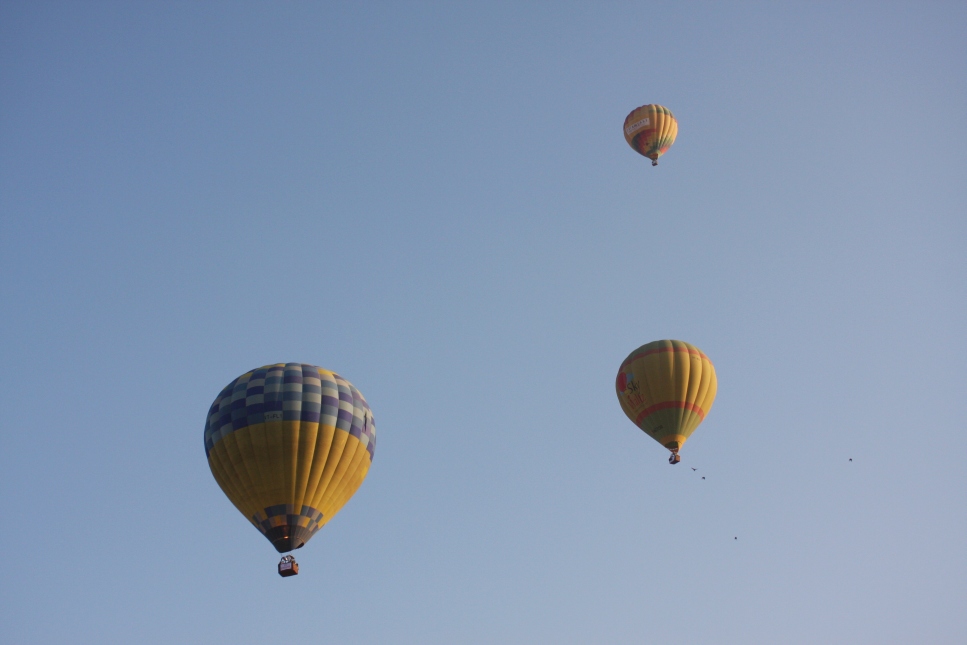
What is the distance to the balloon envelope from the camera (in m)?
32.5

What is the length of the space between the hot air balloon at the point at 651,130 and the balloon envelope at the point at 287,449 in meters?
23.5

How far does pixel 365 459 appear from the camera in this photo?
3481 centimetres

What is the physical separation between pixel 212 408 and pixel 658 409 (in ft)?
52.4

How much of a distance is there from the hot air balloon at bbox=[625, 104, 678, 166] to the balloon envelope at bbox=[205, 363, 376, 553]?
23468 mm

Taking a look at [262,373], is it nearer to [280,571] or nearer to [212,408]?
[212,408]

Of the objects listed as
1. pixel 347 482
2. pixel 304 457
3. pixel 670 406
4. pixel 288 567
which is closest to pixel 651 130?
pixel 670 406

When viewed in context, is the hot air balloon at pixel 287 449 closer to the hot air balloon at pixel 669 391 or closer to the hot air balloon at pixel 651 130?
the hot air balloon at pixel 669 391

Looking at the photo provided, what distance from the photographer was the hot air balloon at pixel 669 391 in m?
38.8

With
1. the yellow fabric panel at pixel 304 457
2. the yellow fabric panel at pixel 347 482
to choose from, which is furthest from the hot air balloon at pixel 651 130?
the yellow fabric panel at pixel 304 457

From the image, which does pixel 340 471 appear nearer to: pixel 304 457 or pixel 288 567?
pixel 304 457

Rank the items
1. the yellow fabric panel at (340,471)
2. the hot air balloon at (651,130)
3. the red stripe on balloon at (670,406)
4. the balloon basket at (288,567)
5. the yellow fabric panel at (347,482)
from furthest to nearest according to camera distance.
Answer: the hot air balloon at (651,130), the red stripe on balloon at (670,406), the yellow fabric panel at (347,482), the yellow fabric panel at (340,471), the balloon basket at (288,567)

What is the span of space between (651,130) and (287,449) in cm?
2691

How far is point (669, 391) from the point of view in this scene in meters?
38.9

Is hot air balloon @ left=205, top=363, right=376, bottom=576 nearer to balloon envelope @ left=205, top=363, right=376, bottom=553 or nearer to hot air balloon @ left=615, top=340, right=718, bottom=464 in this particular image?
balloon envelope @ left=205, top=363, right=376, bottom=553
